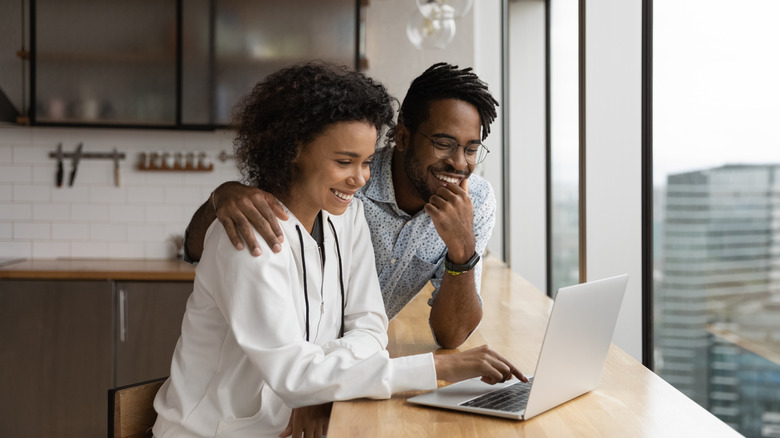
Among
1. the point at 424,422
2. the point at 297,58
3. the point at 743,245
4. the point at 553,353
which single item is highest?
the point at 297,58

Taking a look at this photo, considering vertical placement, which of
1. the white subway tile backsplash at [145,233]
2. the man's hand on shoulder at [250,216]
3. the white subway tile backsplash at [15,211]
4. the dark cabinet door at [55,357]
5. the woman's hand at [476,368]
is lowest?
the dark cabinet door at [55,357]

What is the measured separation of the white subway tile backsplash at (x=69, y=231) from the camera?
3.92 m

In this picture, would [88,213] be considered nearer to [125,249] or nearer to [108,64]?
[125,249]

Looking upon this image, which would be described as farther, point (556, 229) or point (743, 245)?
point (556, 229)

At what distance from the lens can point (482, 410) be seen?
1148 mm

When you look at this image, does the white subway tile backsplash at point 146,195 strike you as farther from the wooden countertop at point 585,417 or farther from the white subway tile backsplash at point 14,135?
the wooden countertop at point 585,417

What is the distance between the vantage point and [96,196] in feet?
12.9

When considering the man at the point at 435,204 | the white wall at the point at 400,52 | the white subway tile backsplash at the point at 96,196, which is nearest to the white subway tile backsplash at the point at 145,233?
the white subway tile backsplash at the point at 96,196

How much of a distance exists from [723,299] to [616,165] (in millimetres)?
602

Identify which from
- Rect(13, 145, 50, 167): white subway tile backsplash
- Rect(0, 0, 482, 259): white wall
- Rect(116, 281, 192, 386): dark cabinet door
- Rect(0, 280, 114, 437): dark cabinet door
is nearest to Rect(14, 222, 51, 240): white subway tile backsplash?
Rect(0, 0, 482, 259): white wall

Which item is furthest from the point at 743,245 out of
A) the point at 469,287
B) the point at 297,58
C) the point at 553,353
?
the point at 297,58

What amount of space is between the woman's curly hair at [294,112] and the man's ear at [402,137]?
0.30m

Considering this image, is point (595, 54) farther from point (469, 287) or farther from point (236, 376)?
point (236, 376)

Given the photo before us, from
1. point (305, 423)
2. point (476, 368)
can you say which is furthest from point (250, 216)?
point (476, 368)
